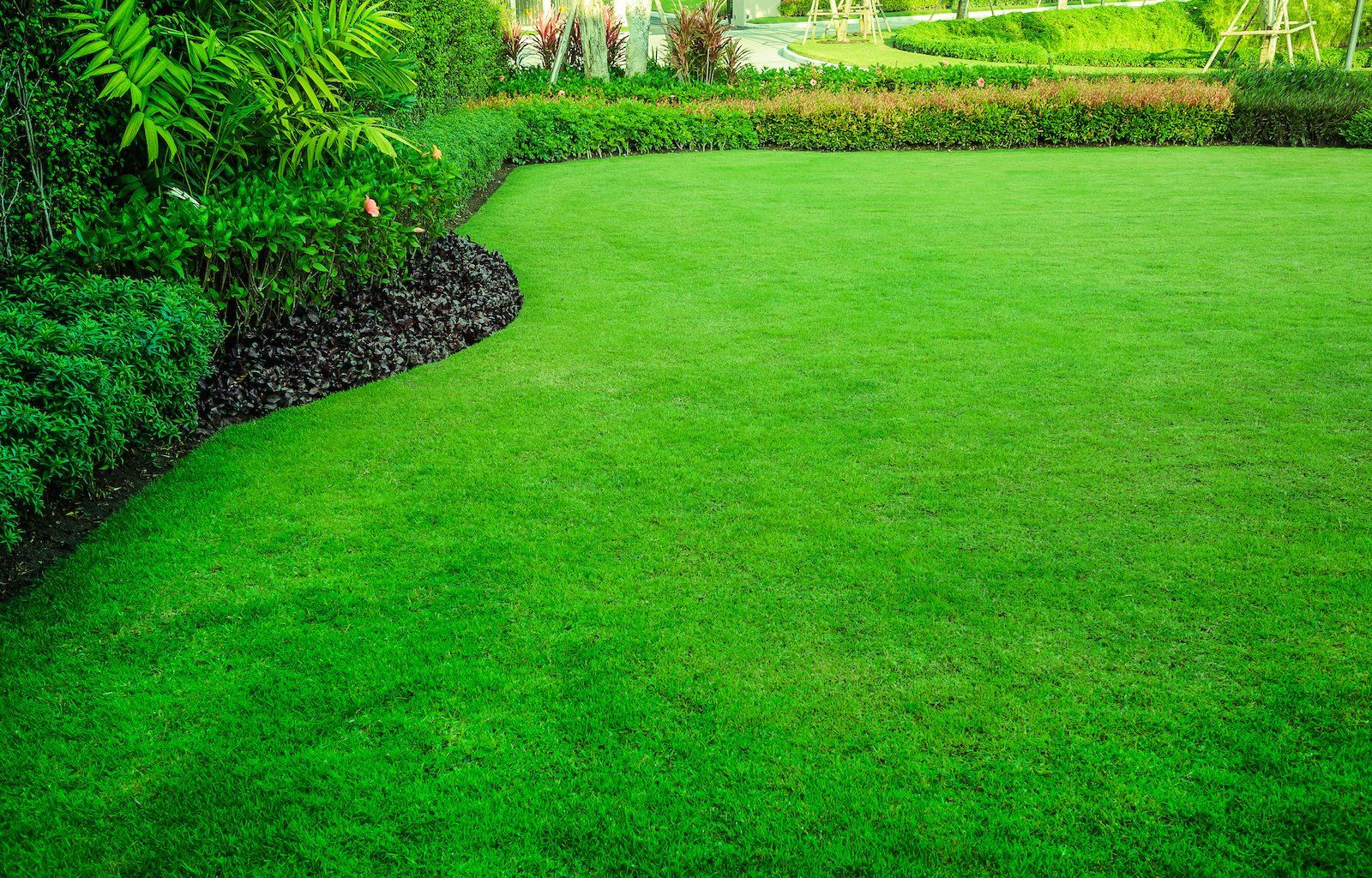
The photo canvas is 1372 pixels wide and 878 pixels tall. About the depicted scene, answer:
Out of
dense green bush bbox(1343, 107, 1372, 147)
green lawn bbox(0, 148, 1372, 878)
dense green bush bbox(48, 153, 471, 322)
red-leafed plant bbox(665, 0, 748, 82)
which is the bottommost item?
green lawn bbox(0, 148, 1372, 878)

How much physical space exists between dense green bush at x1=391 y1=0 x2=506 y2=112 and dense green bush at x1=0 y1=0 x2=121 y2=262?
4163 millimetres

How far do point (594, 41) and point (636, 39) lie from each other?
1238mm

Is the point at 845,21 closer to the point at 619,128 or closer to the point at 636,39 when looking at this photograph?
the point at 636,39

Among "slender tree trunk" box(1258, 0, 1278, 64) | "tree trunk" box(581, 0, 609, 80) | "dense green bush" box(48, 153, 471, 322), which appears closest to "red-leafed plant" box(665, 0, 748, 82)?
"tree trunk" box(581, 0, 609, 80)

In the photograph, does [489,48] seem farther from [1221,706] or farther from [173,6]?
[1221,706]

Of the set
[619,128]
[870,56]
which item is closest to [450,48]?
[619,128]

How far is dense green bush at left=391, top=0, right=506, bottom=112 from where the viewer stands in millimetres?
10406

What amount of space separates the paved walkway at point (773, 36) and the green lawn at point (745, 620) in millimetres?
21378

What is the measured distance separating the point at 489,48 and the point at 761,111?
4718 mm

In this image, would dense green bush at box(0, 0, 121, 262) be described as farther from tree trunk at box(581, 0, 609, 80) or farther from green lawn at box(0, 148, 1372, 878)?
tree trunk at box(581, 0, 609, 80)

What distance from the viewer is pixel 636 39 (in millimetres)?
18828

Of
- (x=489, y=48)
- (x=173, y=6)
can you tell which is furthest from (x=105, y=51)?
(x=489, y=48)

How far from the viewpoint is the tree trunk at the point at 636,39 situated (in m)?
18.8

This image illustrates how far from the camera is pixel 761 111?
1562 cm
